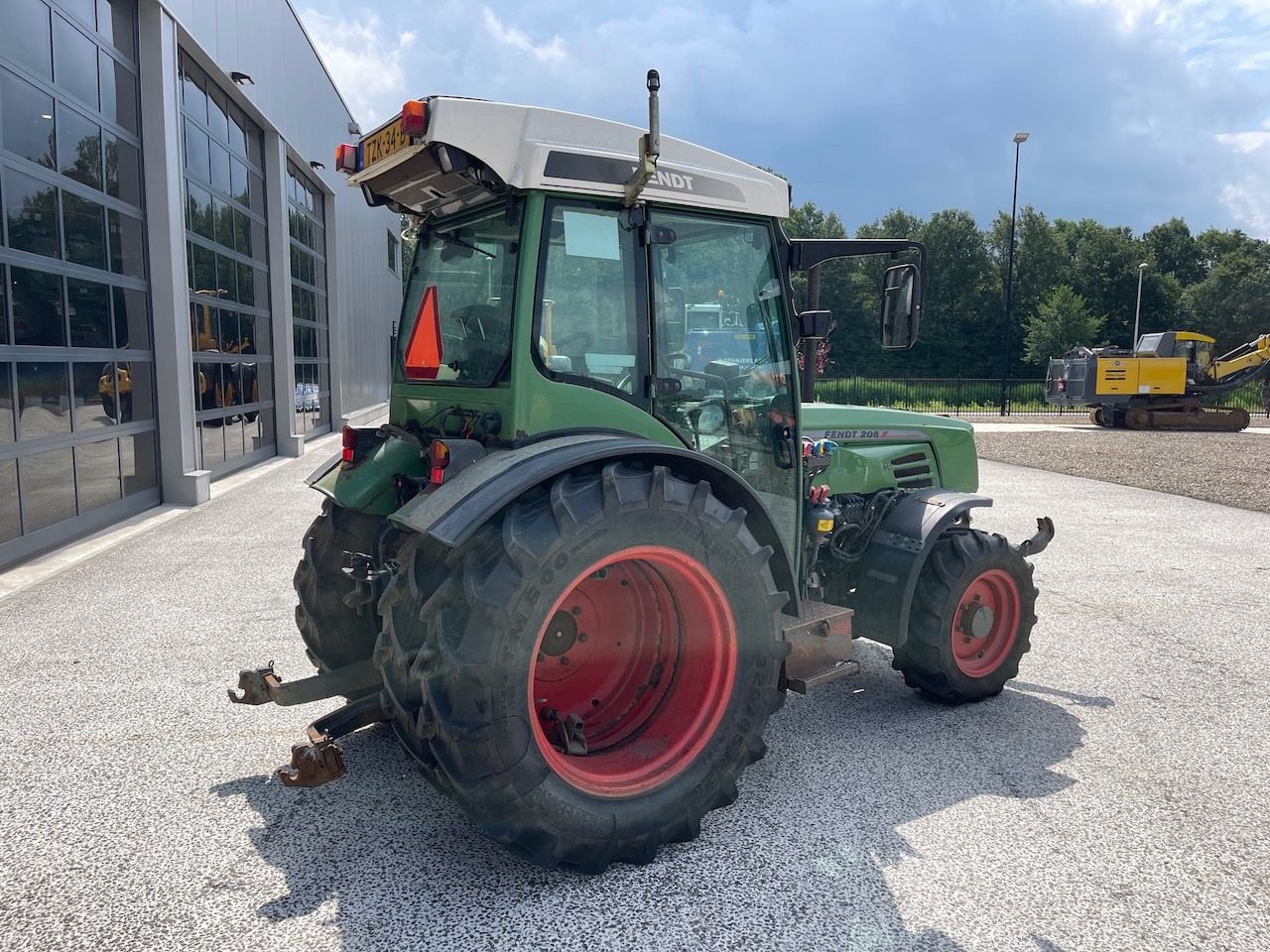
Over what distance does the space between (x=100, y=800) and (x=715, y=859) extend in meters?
2.33

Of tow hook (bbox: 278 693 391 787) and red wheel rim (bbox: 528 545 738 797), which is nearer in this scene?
tow hook (bbox: 278 693 391 787)

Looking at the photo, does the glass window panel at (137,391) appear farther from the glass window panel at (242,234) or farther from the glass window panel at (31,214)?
the glass window panel at (242,234)

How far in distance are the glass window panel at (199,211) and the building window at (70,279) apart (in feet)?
3.77

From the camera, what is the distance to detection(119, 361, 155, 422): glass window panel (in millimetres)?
9160

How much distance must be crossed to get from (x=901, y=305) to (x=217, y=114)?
455 inches

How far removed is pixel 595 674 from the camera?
3.36m

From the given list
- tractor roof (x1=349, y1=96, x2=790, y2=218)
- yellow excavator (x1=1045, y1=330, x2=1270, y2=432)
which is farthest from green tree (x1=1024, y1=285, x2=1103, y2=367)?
tractor roof (x1=349, y1=96, x2=790, y2=218)

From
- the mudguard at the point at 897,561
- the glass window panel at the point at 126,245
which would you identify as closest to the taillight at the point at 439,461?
the mudguard at the point at 897,561

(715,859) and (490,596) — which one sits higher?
(490,596)

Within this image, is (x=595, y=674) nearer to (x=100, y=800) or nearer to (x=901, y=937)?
(x=901, y=937)

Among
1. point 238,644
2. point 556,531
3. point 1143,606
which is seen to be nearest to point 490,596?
point 556,531

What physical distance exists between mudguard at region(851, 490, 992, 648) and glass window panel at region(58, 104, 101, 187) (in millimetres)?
8079

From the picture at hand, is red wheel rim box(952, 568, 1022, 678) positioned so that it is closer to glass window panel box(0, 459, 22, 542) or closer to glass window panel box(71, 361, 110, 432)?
glass window panel box(0, 459, 22, 542)

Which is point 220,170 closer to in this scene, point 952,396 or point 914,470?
point 914,470
